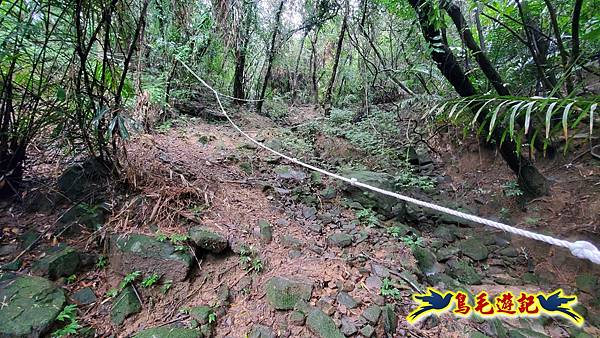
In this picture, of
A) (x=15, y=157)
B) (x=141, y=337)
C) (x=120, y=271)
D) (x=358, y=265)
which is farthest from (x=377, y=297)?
(x=15, y=157)

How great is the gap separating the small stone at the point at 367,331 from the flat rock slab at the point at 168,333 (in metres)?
0.92

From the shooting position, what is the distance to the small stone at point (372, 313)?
180 centimetres

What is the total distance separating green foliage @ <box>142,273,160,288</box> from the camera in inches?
71.6

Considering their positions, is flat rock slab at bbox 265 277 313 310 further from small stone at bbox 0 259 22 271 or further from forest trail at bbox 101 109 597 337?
small stone at bbox 0 259 22 271

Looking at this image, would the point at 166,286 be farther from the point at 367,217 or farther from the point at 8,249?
the point at 367,217

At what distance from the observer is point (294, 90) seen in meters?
7.56

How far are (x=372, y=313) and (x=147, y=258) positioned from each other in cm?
148

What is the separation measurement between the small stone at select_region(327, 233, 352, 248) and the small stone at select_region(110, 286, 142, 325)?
4.84 ft

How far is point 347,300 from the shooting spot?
1921 millimetres

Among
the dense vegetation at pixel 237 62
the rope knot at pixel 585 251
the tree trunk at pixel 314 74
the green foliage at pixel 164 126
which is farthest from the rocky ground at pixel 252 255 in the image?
the tree trunk at pixel 314 74

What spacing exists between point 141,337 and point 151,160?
1.54 metres

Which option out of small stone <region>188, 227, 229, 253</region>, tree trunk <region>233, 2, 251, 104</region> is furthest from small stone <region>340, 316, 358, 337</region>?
tree trunk <region>233, 2, 251, 104</region>

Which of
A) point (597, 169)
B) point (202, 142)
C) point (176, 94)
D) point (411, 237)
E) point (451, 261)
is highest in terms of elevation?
point (176, 94)

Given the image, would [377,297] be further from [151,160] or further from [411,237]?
[151,160]
